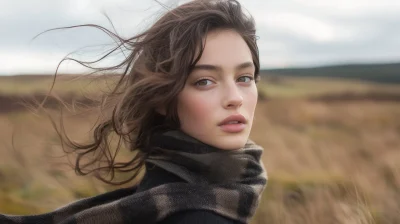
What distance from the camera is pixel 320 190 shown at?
13.6ft

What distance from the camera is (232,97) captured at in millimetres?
2486

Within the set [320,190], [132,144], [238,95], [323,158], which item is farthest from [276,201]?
[238,95]

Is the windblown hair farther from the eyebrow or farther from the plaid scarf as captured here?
the plaid scarf

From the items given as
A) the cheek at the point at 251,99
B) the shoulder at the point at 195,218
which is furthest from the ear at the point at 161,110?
the shoulder at the point at 195,218

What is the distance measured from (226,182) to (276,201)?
1.82m

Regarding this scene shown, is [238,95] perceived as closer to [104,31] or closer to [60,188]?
[104,31]

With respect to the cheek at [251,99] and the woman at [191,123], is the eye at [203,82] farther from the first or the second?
the cheek at [251,99]

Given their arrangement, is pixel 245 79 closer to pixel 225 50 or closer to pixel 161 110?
pixel 225 50

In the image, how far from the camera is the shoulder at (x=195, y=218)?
232cm

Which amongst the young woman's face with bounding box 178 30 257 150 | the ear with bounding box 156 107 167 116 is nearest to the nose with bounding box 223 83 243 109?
the young woman's face with bounding box 178 30 257 150

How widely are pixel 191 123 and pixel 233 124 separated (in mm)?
125

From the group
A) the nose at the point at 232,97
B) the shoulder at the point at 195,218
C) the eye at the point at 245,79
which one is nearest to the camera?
the shoulder at the point at 195,218

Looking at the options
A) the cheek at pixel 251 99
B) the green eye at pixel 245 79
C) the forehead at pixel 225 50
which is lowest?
the cheek at pixel 251 99

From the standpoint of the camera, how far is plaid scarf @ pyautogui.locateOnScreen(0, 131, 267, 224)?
93.2 inches
